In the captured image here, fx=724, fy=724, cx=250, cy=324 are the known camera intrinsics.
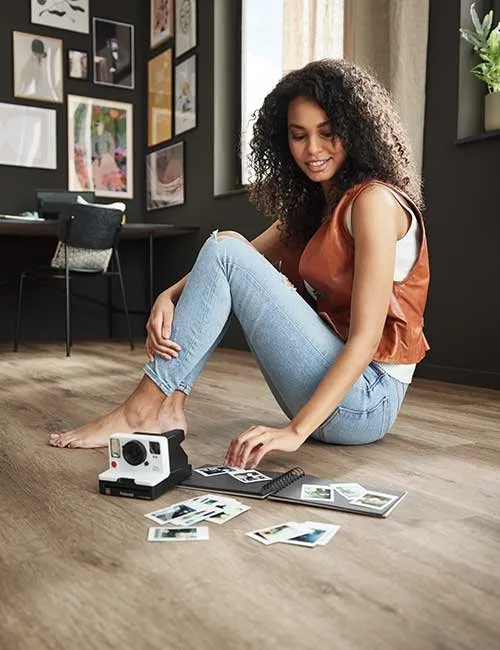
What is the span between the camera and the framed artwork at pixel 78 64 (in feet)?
17.6

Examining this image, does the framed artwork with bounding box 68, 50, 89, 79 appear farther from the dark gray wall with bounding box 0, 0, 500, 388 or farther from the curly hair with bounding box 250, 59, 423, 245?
the curly hair with bounding box 250, 59, 423, 245

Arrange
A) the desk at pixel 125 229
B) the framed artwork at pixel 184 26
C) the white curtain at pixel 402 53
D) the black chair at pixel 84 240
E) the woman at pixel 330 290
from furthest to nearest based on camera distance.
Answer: the framed artwork at pixel 184 26, the desk at pixel 125 229, the black chair at pixel 84 240, the white curtain at pixel 402 53, the woman at pixel 330 290

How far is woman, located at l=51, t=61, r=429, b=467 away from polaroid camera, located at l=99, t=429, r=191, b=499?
0.48 feet

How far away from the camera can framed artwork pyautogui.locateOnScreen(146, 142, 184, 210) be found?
208 inches

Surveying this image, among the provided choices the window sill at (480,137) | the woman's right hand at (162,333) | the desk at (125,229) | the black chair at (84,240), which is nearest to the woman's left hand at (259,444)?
the woman's right hand at (162,333)

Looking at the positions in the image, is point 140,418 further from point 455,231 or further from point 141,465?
point 455,231

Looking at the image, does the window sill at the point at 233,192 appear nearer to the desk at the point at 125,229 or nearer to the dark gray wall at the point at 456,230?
the desk at the point at 125,229

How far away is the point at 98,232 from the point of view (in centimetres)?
422

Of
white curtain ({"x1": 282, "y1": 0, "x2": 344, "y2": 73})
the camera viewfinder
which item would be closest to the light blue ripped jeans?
the camera viewfinder

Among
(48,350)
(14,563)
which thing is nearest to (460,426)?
(14,563)

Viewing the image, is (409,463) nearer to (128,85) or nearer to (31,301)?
(31,301)

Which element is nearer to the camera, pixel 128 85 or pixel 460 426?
pixel 460 426

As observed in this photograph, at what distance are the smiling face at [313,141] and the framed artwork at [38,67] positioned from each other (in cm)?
419

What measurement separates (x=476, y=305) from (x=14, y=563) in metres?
2.38
